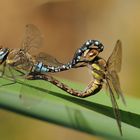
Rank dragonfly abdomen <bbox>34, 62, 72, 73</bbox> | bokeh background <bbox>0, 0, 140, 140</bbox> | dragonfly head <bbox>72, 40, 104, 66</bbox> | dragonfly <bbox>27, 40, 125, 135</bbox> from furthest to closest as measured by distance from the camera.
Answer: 1. bokeh background <bbox>0, 0, 140, 140</bbox>
2. dragonfly abdomen <bbox>34, 62, 72, 73</bbox>
3. dragonfly head <bbox>72, 40, 104, 66</bbox>
4. dragonfly <bbox>27, 40, 125, 135</bbox>

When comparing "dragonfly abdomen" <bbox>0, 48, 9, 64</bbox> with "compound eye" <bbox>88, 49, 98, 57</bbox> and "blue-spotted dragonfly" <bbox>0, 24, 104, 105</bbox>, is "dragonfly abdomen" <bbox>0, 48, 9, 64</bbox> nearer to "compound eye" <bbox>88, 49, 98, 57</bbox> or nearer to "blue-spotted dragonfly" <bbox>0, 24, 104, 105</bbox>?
"blue-spotted dragonfly" <bbox>0, 24, 104, 105</bbox>

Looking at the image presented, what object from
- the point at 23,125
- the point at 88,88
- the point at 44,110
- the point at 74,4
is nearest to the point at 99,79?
the point at 88,88

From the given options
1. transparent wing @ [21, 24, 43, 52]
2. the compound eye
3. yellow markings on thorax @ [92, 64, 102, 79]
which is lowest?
yellow markings on thorax @ [92, 64, 102, 79]

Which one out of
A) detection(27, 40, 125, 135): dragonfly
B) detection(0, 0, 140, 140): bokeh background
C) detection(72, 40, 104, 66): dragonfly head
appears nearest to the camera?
detection(27, 40, 125, 135): dragonfly

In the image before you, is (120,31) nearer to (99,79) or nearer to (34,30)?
(34,30)

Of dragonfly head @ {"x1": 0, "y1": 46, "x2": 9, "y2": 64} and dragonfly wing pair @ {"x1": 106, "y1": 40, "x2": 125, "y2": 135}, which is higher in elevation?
dragonfly head @ {"x1": 0, "y1": 46, "x2": 9, "y2": 64}

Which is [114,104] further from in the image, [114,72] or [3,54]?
[3,54]

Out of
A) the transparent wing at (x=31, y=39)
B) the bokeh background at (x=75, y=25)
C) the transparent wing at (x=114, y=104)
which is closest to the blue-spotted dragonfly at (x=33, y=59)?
the transparent wing at (x=31, y=39)

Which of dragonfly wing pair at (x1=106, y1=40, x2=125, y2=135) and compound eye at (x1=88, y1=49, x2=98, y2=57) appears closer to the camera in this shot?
dragonfly wing pair at (x1=106, y1=40, x2=125, y2=135)

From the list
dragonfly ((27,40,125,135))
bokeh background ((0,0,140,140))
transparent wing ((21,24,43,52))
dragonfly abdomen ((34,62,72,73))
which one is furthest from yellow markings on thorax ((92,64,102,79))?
bokeh background ((0,0,140,140))
